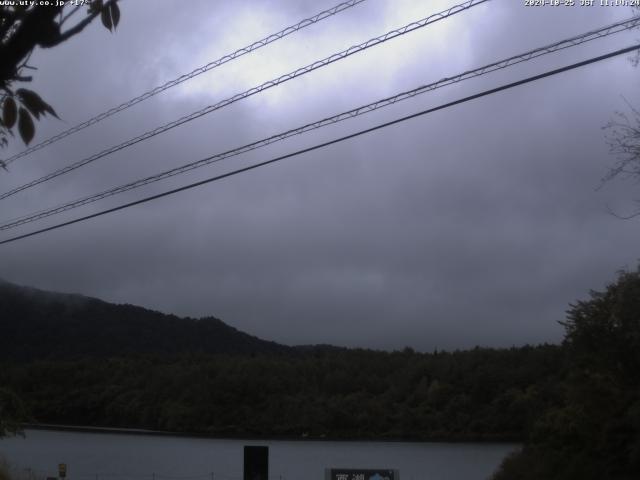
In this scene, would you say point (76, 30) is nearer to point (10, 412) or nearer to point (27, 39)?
point (27, 39)

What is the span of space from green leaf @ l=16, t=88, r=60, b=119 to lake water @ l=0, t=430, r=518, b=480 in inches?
1461

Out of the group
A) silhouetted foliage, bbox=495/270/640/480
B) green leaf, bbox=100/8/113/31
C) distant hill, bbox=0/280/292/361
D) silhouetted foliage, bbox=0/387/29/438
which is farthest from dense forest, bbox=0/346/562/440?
green leaf, bbox=100/8/113/31

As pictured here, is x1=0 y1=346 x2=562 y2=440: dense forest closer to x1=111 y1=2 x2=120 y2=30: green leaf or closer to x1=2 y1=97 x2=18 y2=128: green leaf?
x1=111 y1=2 x2=120 y2=30: green leaf

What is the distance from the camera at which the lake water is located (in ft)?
135

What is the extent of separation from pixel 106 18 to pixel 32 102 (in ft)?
2.27

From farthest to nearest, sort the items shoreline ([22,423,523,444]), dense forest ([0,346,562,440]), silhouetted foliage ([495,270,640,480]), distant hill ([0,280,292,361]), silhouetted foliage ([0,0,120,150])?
1. shoreline ([22,423,523,444])
2. dense forest ([0,346,562,440])
3. distant hill ([0,280,292,361])
4. silhouetted foliage ([495,270,640,480])
5. silhouetted foliage ([0,0,120,150])

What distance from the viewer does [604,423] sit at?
2530 cm

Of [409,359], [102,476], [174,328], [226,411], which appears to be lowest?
[102,476]

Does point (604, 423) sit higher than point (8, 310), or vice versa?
point (8, 310)

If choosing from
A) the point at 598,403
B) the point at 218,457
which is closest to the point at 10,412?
the point at 598,403

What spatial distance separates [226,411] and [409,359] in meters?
13.8

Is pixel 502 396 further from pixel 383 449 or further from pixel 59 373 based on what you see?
pixel 59 373

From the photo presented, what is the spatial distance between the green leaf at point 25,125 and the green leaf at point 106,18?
71cm

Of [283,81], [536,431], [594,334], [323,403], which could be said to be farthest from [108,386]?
[283,81]
